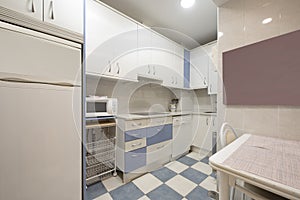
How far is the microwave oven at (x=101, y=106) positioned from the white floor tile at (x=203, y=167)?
1469 millimetres

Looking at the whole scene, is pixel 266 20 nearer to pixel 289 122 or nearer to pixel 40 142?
pixel 289 122

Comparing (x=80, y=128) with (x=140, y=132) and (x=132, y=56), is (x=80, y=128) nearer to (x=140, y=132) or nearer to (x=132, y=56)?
(x=140, y=132)

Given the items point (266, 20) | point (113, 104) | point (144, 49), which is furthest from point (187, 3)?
point (113, 104)

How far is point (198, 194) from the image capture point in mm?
1385

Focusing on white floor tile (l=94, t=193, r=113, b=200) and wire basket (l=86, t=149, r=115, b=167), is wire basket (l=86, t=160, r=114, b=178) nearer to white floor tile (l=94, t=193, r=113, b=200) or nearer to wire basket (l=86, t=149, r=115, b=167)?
wire basket (l=86, t=149, r=115, b=167)

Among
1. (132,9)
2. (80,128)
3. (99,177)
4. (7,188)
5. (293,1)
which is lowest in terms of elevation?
(99,177)

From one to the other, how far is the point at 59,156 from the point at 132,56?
4.64ft

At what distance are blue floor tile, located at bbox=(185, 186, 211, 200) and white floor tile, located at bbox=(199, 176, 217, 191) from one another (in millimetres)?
76

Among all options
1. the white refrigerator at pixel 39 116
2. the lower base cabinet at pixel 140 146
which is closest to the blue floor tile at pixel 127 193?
the lower base cabinet at pixel 140 146

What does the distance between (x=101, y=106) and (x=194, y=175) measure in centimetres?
156

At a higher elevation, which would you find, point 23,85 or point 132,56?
point 132,56

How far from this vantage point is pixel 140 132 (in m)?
1.71

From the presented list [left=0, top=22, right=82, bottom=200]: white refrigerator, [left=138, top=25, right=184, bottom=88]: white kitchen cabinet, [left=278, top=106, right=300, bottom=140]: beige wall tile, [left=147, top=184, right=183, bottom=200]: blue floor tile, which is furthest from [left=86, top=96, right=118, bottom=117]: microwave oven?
[left=278, top=106, right=300, bottom=140]: beige wall tile

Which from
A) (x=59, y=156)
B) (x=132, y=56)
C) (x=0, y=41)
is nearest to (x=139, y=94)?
(x=132, y=56)
